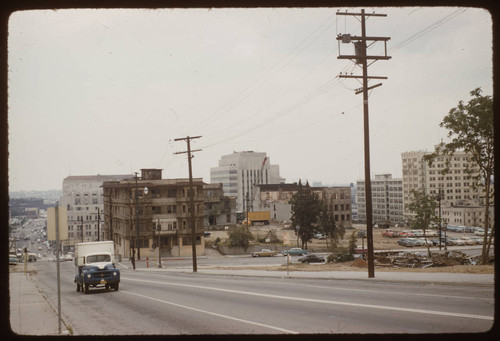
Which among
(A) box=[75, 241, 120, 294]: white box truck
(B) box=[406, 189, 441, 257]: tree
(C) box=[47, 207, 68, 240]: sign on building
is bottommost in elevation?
(A) box=[75, 241, 120, 294]: white box truck

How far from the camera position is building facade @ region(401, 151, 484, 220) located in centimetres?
10925

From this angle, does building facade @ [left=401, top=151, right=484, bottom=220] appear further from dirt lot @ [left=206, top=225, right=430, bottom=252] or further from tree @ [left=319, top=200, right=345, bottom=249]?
tree @ [left=319, top=200, right=345, bottom=249]

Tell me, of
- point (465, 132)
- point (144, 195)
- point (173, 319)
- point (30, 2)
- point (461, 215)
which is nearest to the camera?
point (30, 2)

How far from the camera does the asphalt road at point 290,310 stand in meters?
12.6

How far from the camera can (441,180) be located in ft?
481

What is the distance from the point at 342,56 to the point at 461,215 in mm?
91862

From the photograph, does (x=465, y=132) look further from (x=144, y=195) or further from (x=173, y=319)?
(x=144, y=195)

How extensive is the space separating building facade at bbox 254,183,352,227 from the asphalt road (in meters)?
68.9

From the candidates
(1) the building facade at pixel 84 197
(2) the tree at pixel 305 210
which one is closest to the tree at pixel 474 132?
(1) the building facade at pixel 84 197

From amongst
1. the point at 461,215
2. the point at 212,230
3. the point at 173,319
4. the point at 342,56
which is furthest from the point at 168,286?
the point at 461,215

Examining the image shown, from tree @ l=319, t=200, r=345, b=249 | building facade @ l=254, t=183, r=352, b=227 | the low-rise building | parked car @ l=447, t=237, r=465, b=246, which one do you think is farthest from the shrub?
parked car @ l=447, t=237, r=465, b=246

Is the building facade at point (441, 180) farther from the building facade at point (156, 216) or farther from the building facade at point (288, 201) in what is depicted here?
the building facade at point (156, 216)

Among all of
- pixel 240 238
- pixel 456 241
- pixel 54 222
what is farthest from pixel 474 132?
pixel 240 238

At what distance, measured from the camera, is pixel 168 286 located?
95.8 ft
